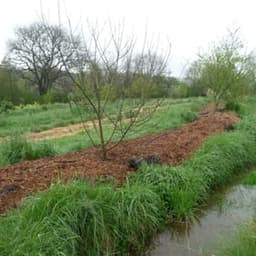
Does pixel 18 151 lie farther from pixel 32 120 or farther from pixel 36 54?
pixel 36 54

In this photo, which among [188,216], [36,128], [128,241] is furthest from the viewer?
[36,128]

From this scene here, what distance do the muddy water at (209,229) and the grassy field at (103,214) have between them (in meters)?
0.20

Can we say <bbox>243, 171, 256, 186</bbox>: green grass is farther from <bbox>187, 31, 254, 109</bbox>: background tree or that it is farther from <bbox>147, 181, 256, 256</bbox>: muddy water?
<bbox>187, 31, 254, 109</bbox>: background tree

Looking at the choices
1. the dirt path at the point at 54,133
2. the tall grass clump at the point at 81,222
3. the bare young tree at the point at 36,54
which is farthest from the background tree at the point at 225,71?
the bare young tree at the point at 36,54

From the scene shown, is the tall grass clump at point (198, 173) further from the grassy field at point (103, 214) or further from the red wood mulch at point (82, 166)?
the red wood mulch at point (82, 166)

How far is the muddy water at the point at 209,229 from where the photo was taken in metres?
4.69

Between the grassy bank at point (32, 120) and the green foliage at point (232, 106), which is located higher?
the green foliage at point (232, 106)

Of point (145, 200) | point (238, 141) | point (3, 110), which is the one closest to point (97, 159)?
point (145, 200)

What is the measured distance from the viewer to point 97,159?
274 inches

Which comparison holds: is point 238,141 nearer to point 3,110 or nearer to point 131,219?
point 131,219

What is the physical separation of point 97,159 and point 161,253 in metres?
2.75

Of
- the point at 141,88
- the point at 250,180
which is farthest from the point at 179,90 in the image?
the point at 141,88

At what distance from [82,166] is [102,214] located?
6.62ft

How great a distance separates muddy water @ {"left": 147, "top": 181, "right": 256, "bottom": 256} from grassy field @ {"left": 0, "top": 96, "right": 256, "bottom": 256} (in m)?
0.20
